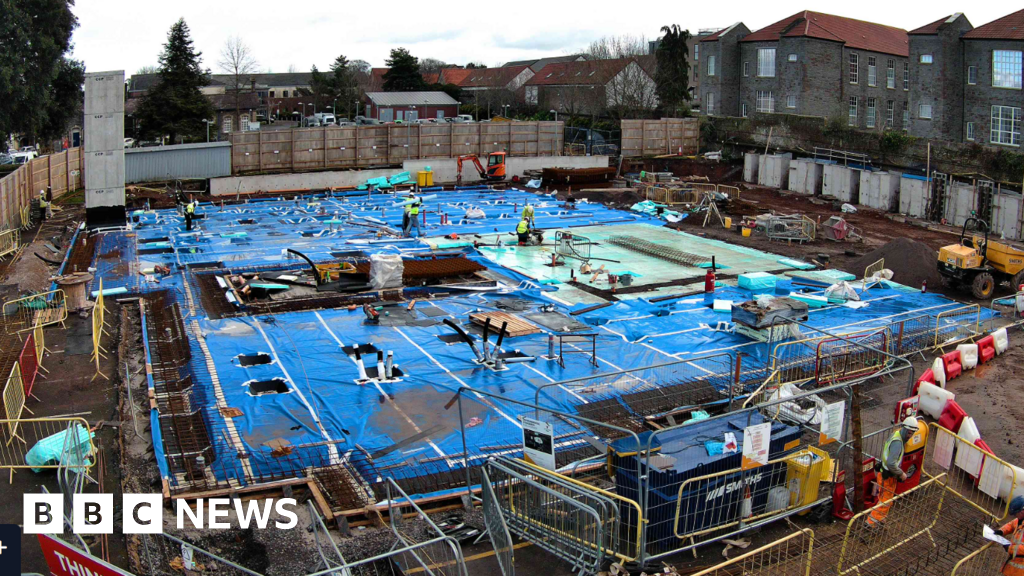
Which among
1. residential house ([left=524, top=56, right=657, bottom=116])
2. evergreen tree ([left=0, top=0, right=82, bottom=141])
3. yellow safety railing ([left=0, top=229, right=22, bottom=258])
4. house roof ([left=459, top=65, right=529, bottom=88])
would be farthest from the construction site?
house roof ([left=459, top=65, right=529, bottom=88])

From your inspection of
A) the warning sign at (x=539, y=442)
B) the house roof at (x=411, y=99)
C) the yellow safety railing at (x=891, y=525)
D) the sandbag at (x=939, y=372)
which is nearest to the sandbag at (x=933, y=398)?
the sandbag at (x=939, y=372)

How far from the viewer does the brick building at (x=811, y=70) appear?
5819 centimetres

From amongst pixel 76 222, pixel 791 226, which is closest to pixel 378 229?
pixel 76 222

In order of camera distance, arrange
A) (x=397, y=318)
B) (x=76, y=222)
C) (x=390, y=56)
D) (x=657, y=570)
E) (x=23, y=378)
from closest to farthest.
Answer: (x=657, y=570) → (x=23, y=378) → (x=397, y=318) → (x=76, y=222) → (x=390, y=56)

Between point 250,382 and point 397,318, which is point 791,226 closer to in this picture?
point 397,318

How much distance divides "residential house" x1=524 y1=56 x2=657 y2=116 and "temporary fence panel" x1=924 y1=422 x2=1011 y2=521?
59981 millimetres

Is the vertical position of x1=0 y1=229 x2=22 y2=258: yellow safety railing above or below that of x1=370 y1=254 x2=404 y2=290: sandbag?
above

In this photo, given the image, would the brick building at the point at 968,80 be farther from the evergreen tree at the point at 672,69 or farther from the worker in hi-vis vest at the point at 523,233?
the worker in hi-vis vest at the point at 523,233

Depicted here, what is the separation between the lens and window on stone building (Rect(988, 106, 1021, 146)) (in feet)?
148

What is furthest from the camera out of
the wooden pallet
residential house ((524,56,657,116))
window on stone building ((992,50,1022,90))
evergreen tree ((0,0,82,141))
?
residential house ((524,56,657,116))

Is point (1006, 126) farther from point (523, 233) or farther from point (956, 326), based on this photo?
point (523, 233)

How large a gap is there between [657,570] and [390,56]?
90933 millimetres

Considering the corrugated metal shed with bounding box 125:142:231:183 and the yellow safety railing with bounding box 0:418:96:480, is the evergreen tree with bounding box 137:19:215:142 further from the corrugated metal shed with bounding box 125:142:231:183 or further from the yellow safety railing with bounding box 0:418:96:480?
the yellow safety railing with bounding box 0:418:96:480

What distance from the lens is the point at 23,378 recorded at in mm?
17312
